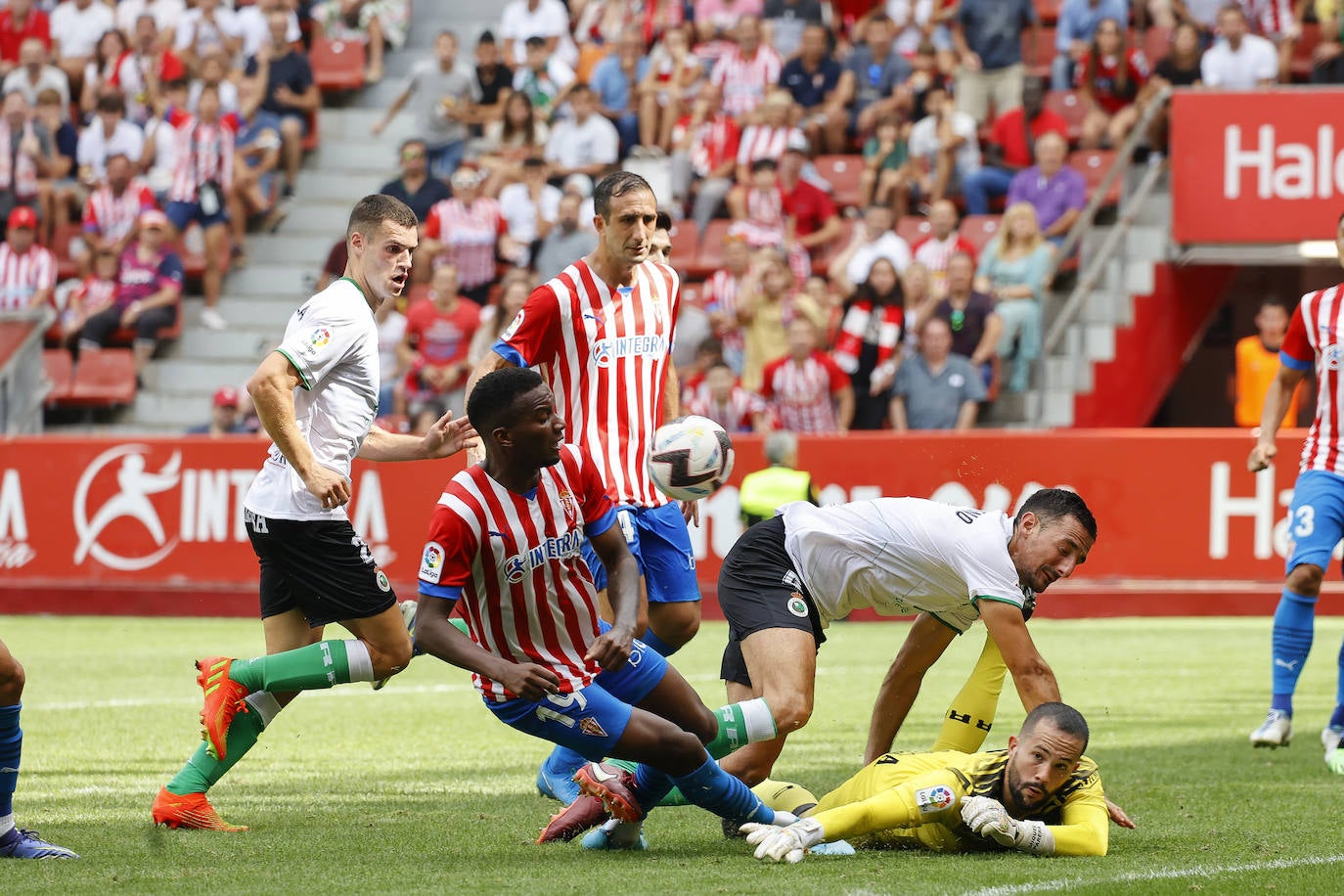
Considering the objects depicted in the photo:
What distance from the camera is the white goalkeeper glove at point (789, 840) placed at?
18.6 feet

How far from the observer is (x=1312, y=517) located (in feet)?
27.9

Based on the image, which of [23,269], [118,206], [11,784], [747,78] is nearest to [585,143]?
[747,78]

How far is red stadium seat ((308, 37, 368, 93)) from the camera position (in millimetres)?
22891

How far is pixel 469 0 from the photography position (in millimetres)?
23578

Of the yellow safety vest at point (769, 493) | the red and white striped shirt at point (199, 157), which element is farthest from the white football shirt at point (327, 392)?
the red and white striped shirt at point (199, 157)

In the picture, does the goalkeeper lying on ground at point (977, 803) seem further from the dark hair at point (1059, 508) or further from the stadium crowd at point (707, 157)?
the stadium crowd at point (707, 157)

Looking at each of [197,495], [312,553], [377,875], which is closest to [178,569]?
[197,495]

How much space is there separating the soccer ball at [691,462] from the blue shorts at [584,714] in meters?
1.00

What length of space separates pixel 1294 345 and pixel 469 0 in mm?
16426

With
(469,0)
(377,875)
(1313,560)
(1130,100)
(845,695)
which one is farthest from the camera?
(469,0)

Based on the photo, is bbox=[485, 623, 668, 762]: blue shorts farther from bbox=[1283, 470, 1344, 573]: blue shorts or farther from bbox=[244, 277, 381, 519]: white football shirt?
bbox=[1283, 470, 1344, 573]: blue shorts

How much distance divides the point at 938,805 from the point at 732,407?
408 inches

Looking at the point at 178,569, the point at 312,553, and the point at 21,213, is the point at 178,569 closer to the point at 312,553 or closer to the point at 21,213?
the point at 21,213

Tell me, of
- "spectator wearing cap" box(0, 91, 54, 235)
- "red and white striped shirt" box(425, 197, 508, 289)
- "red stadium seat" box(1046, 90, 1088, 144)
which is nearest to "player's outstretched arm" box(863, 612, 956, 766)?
"red and white striped shirt" box(425, 197, 508, 289)
